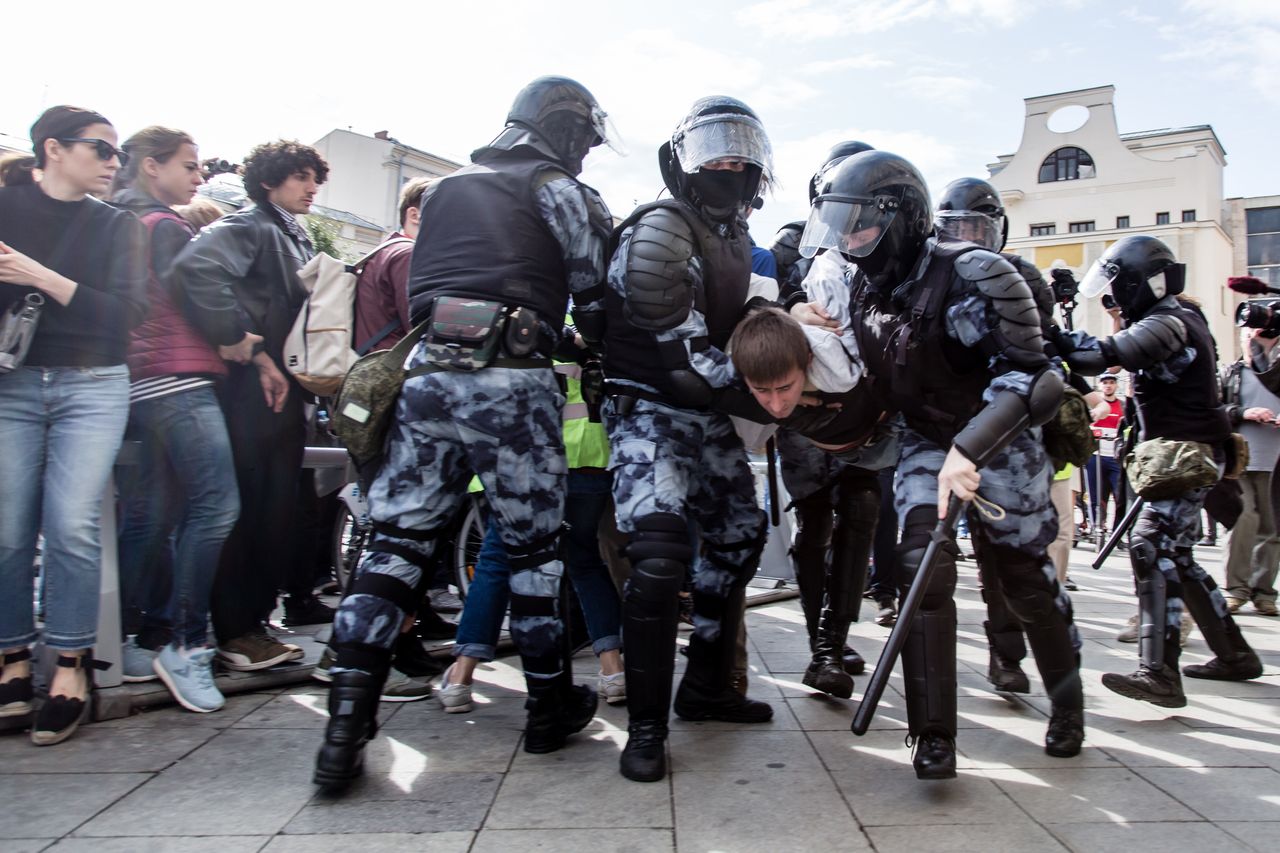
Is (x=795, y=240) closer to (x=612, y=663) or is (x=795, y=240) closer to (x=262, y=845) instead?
(x=612, y=663)

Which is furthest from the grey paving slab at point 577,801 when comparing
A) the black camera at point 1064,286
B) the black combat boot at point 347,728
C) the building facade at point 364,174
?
the building facade at point 364,174

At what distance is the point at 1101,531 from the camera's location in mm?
9883

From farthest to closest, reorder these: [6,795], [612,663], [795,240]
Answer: [795,240]
[612,663]
[6,795]

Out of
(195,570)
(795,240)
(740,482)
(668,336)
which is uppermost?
(795,240)

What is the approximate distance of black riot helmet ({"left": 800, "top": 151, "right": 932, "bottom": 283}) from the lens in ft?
9.30

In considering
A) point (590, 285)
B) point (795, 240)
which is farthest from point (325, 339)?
point (795, 240)

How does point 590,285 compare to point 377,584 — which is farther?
point 590,285

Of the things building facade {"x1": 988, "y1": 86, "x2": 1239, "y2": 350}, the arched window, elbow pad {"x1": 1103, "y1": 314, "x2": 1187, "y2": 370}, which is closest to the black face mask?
elbow pad {"x1": 1103, "y1": 314, "x2": 1187, "y2": 370}

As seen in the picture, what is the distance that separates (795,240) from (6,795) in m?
3.39

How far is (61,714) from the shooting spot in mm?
2887

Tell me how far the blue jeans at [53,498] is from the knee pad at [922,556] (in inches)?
98.7

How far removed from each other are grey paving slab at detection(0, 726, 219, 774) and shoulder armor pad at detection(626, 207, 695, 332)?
1.87m

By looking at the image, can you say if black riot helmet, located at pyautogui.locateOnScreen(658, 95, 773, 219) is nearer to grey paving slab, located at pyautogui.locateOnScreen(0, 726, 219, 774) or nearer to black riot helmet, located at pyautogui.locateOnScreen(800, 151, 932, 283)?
black riot helmet, located at pyautogui.locateOnScreen(800, 151, 932, 283)

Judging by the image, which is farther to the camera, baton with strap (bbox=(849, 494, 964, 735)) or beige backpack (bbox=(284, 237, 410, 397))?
beige backpack (bbox=(284, 237, 410, 397))
